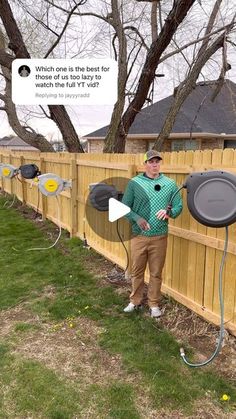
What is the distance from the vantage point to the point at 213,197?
2.35m

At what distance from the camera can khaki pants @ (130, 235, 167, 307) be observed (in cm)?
340

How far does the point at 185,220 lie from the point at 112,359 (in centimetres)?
141

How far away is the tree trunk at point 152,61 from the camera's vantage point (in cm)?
568

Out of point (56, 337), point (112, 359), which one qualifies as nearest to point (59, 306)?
point (56, 337)

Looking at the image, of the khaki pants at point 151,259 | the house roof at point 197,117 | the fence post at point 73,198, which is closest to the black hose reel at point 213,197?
the khaki pants at point 151,259

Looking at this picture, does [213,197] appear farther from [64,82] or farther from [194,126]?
[194,126]

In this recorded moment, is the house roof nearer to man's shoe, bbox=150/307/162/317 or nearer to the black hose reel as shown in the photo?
man's shoe, bbox=150/307/162/317

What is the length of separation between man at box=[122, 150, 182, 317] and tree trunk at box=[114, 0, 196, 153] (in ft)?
11.5

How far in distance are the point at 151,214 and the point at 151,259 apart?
448 mm

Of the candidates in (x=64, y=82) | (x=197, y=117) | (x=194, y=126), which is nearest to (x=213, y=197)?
(x=64, y=82)

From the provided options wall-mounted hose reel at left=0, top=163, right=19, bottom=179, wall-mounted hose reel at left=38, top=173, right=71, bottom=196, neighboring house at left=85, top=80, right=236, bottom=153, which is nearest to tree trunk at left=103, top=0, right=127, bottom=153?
wall-mounted hose reel at left=38, top=173, right=71, bottom=196

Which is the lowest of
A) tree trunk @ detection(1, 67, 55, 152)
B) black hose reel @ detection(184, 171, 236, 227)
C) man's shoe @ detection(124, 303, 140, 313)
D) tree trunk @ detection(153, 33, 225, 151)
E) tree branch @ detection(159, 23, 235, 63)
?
man's shoe @ detection(124, 303, 140, 313)

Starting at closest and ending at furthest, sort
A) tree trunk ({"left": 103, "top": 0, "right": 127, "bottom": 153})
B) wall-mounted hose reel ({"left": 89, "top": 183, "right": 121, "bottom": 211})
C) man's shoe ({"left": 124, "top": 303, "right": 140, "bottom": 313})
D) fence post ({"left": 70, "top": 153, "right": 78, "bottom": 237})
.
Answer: man's shoe ({"left": 124, "top": 303, "right": 140, "bottom": 313}) → wall-mounted hose reel ({"left": 89, "top": 183, "right": 121, "bottom": 211}) → fence post ({"left": 70, "top": 153, "right": 78, "bottom": 237}) → tree trunk ({"left": 103, "top": 0, "right": 127, "bottom": 153})

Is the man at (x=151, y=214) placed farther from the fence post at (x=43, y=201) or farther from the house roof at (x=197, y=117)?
the house roof at (x=197, y=117)
